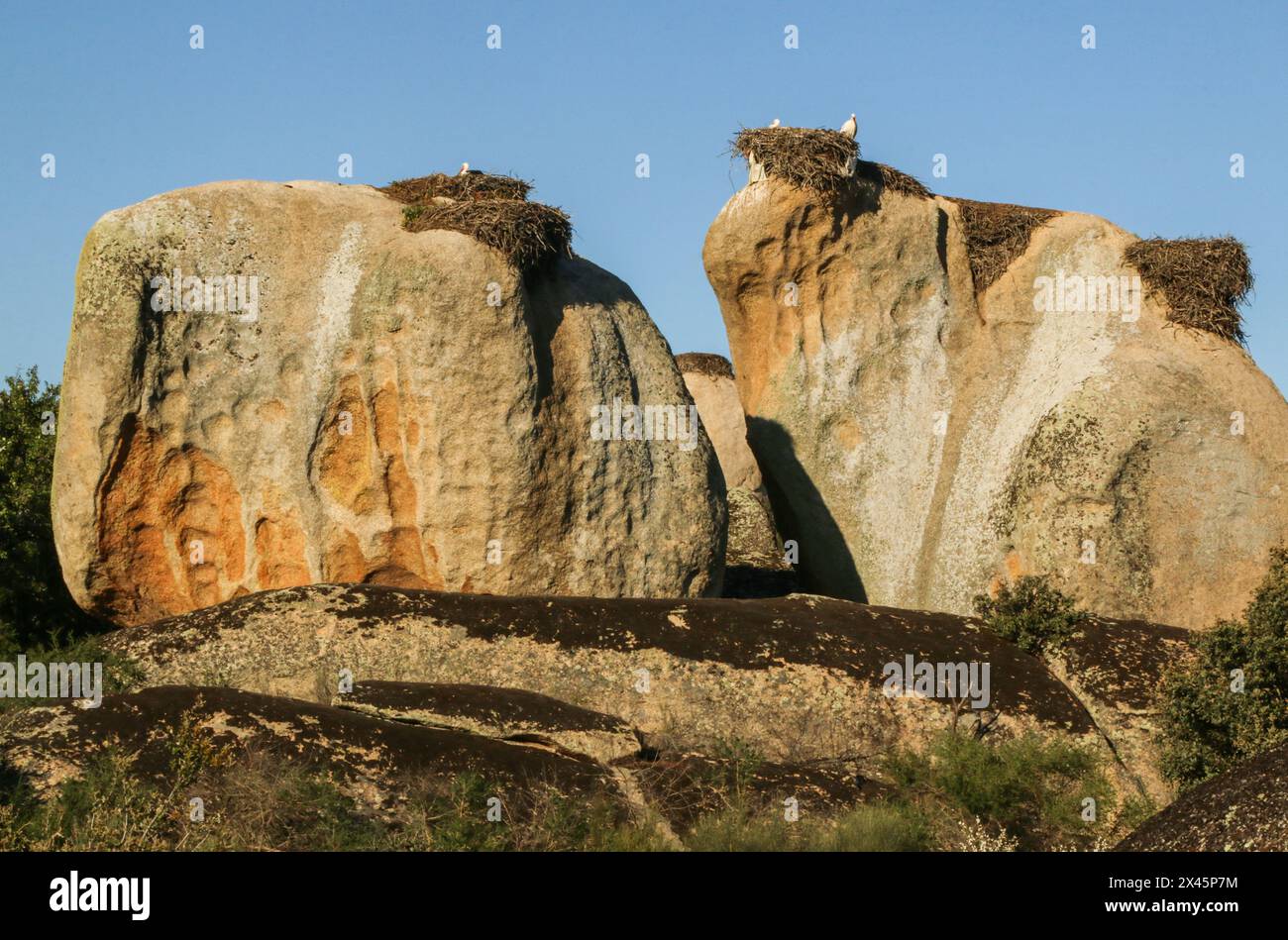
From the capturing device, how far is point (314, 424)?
18.0 meters

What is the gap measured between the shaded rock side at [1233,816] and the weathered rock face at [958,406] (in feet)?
33.4

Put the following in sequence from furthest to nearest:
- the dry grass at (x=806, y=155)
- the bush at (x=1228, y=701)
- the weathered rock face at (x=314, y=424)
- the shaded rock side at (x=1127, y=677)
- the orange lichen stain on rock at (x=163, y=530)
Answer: the dry grass at (x=806, y=155)
the orange lichen stain on rock at (x=163, y=530)
the weathered rock face at (x=314, y=424)
the shaded rock side at (x=1127, y=677)
the bush at (x=1228, y=701)

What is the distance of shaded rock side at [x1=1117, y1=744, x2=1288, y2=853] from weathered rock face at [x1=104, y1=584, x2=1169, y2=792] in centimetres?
531

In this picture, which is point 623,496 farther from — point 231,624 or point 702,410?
point 702,410

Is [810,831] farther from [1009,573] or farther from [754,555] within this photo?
[754,555]

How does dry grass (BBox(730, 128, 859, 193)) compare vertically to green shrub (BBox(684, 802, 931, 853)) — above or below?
above

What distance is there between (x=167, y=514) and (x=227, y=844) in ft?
27.6

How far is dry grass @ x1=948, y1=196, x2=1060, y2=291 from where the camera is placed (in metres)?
22.6

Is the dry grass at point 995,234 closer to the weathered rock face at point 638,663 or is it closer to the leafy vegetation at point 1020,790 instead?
the weathered rock face at point 638,663

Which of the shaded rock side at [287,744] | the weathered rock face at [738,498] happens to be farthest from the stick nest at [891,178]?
the shaded rock side at [287,744]

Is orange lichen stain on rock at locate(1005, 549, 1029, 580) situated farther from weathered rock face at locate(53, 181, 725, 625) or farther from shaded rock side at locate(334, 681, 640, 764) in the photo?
shaded rock side at locate(334, 681, 640, 764)

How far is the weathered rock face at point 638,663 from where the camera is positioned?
15008 mm

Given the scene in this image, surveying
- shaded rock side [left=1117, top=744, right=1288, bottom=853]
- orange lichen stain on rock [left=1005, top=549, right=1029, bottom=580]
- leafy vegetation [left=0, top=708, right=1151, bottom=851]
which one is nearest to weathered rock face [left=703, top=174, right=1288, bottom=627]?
orange lichen stain on rock [left=1005, top=549, right=1029, bottom=580]
